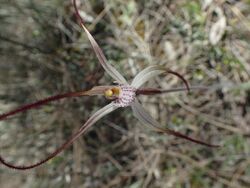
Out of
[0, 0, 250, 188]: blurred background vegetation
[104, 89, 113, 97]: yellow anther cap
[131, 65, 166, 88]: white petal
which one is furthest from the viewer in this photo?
[0, 0, 250, 188]: blurred background vegetation

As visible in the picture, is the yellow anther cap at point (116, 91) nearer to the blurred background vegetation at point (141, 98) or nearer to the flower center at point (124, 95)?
the flower center at point (124, 95)

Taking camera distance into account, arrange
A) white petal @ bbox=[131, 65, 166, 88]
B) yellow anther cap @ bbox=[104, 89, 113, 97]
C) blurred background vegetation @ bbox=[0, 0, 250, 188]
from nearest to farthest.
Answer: yellow anther cap @ bbox=[104, 89, 113, 97], white petal @ bbox=[131, 65, 166, 88], blurred background vegetation @ bbox=[0, 0, 250, 188]

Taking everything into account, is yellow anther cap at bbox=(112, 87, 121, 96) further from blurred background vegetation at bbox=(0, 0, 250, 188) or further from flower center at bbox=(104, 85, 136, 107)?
blurred background vegetation at bbox=(0, 0, 250, 188)

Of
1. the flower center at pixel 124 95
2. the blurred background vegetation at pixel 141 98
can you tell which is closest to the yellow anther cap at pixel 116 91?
the flower center at pixel 124 95

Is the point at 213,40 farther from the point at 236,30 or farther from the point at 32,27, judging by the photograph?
the point at 32,27

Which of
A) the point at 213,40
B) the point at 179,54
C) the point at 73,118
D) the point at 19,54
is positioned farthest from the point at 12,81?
the point at 213,40

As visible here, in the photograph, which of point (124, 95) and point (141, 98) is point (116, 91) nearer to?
point (124, 95)

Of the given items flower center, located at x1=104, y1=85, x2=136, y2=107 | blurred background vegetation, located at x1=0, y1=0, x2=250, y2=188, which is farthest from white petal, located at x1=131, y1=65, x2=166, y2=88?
blurred background vegetation, located at x1=0, y1=0, x2=250, y2=188

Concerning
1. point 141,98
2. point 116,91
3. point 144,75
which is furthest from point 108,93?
point 141,98
